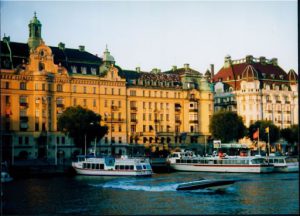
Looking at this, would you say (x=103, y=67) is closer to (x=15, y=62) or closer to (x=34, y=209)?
(x=15, y=62)

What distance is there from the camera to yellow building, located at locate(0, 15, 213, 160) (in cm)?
8162

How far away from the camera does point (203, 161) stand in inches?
3039

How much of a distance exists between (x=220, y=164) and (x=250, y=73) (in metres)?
42.4

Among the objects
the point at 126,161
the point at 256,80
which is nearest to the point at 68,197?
the point at 126,161

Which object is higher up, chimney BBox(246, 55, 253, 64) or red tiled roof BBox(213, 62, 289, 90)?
chimney BBox(246, 55, 253, 64)

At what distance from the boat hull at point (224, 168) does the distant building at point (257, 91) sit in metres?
34.6

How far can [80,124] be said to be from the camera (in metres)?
76.2

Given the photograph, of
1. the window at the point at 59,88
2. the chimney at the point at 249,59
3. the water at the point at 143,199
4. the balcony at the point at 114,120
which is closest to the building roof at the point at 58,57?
the window at the point at 59,88

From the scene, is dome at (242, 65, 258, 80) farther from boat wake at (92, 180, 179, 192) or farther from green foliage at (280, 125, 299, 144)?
boat wake at (92, 180, 179, 192)

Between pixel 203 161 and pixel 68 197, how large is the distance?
37101 millimetres

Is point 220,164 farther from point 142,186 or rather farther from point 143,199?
point 143,199

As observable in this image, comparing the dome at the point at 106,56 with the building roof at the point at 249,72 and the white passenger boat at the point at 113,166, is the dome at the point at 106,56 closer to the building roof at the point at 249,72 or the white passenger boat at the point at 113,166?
the white passenger boat at the point at 113,166

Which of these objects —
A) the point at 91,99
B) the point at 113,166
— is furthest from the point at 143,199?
the point at 91,99

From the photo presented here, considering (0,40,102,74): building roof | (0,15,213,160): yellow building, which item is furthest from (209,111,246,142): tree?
→ (0,40,102,74): building roof
